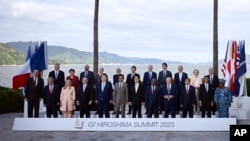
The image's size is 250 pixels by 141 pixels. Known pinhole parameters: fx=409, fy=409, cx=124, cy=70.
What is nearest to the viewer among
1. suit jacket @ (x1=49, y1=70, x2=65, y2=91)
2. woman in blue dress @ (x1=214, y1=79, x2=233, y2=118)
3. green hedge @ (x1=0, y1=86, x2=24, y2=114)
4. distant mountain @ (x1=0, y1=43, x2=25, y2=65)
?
woman in blue dress @ (x1=214, y1=79, x2=233, y2=118)

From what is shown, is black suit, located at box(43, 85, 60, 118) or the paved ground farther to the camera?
black suit, located at box(43, 85, 60, 118)

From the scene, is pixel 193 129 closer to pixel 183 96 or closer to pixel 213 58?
pixel 183 96

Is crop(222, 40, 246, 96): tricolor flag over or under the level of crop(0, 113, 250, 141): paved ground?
over

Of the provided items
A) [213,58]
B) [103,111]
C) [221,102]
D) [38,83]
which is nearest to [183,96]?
[221,102]

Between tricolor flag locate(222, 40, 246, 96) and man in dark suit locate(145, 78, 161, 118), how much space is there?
3229 millimetres

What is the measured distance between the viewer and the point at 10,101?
1695 centimetres

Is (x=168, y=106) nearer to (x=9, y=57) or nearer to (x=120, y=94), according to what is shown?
(x=120, y=94)

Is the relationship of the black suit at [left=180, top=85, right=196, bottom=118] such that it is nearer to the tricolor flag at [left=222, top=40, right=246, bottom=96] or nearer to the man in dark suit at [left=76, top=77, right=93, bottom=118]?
the tricolor flag at [left=222, top=40, right=246, bottom=96]

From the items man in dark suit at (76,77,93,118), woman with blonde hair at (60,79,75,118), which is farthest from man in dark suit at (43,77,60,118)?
man in dark suit at (76,77,93,118)

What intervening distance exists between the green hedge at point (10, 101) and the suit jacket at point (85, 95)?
4.70m

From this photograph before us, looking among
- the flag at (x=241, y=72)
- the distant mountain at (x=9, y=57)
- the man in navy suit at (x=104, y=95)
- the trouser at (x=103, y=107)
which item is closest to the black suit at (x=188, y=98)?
the man in navy suit at (x=104, y=95)

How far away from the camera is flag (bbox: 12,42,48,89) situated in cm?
1402

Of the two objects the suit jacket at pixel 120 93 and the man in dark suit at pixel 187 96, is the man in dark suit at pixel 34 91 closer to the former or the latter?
the suit jacket at pixel 120 93

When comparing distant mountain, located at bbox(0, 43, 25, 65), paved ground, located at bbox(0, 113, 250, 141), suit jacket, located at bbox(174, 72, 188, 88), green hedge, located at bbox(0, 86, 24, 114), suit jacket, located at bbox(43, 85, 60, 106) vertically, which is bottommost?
paved ground, located at bbox(0, 113, 250, 141)
